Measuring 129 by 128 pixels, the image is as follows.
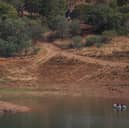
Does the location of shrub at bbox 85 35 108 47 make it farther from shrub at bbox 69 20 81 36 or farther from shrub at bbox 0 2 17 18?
shrub at bbox 0 2 17 18

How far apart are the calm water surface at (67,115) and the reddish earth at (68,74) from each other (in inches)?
217

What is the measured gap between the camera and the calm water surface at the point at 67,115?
144ft

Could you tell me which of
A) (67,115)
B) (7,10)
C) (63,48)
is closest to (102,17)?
(63,48)

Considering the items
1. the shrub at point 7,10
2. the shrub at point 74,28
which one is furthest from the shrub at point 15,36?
the shrub at point 74,28

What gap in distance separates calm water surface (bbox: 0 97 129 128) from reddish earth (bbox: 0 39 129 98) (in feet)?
18.1

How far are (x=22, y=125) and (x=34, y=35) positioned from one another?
119ft

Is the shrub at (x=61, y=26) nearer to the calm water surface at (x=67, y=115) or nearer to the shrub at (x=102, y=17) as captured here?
the shrub at (x=102, y=17)

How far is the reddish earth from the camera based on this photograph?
2586 inches

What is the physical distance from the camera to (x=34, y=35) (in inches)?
3098

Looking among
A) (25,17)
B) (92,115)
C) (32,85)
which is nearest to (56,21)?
(25,17)

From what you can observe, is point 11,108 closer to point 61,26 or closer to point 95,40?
point 95,40

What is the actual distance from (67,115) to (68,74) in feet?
69.8

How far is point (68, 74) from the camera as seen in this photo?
69000 millimetres

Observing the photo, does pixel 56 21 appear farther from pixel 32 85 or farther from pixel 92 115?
pixel 92 115
